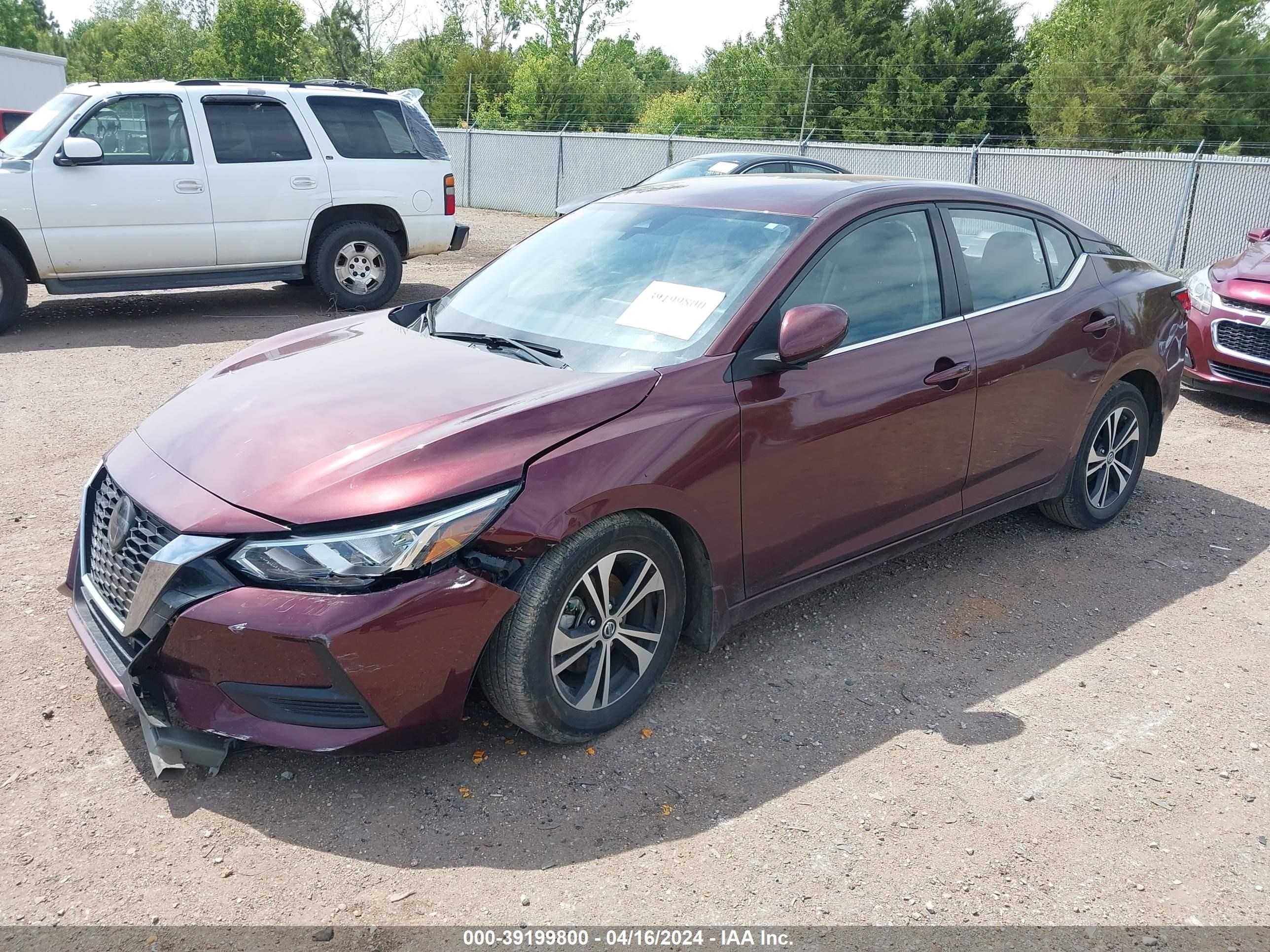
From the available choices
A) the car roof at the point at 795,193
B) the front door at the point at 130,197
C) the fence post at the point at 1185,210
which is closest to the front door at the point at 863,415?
the car roof at the point at 795,193

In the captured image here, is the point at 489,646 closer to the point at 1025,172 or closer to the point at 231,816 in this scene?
the point at 231,816

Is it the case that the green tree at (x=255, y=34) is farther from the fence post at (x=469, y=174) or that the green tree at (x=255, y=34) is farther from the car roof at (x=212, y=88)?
the car roof at (x=212, y=88)

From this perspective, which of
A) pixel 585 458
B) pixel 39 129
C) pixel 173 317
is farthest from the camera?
pixel 173 317

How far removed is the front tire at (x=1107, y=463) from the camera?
5199 mm

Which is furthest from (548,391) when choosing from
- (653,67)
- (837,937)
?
(653,67)

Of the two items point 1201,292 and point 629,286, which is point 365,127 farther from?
point 1201,292

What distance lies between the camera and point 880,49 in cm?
3275

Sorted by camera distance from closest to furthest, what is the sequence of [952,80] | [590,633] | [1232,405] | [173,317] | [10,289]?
[590,633] < [1232,405] < [10,289] < [173,317] < [952,80]

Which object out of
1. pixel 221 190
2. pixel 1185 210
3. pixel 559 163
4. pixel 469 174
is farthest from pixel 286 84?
pixel 469 174

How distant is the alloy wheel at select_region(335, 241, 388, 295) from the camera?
1052cm

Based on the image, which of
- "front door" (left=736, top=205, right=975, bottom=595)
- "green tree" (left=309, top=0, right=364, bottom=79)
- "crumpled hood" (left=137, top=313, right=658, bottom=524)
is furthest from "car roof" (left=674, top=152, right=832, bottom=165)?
"green tree" (left=309, top=0, right=364, bottom=79)

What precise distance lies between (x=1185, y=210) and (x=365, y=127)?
1184cm

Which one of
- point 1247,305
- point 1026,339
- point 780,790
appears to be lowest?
point 780,790

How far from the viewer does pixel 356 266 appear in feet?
34.9
